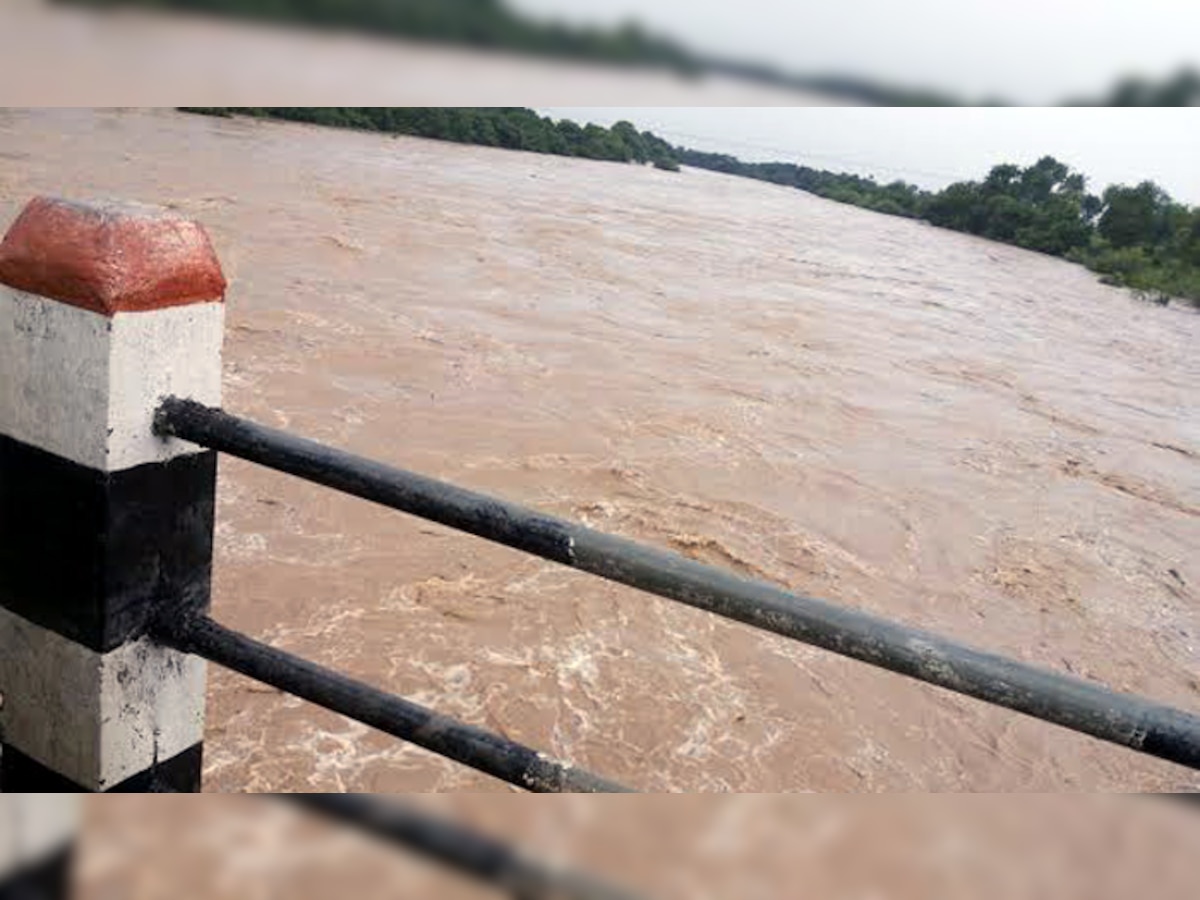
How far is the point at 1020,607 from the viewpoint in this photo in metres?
5.64

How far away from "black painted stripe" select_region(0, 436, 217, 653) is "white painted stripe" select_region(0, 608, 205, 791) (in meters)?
Answer: 0.03

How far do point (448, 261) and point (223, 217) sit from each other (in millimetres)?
2165

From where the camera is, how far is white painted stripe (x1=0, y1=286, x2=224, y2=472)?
1.25 metres

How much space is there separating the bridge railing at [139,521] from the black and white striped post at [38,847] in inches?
24.3

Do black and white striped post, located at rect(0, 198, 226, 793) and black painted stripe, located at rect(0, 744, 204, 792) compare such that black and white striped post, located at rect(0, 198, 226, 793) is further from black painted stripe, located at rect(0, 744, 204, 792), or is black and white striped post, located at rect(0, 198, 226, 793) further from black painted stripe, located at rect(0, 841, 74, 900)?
black painted stripe, located at rect(0, 841, 74, 900)

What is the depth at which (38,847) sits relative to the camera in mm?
501

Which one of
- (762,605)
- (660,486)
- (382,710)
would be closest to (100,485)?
(382,710)

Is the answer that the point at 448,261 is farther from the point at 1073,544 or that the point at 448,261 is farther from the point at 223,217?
the point at 1073,544

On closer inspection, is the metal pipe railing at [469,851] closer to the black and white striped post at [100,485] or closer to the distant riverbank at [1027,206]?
the black and white striped post at [100,485]

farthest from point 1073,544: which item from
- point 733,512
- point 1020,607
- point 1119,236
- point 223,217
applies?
point 1119,236

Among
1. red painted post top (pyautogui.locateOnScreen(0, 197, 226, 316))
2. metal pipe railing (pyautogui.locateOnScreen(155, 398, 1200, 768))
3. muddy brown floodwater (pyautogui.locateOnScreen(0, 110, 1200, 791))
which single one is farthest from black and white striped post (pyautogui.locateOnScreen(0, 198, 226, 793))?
muddy brown floodwater (pyautogui.locateOnScreen(0, 110, 1200, 791))

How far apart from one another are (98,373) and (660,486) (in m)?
5.02

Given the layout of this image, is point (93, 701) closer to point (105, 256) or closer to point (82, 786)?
point (82, 786)

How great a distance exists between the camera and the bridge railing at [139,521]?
115 centimetres
